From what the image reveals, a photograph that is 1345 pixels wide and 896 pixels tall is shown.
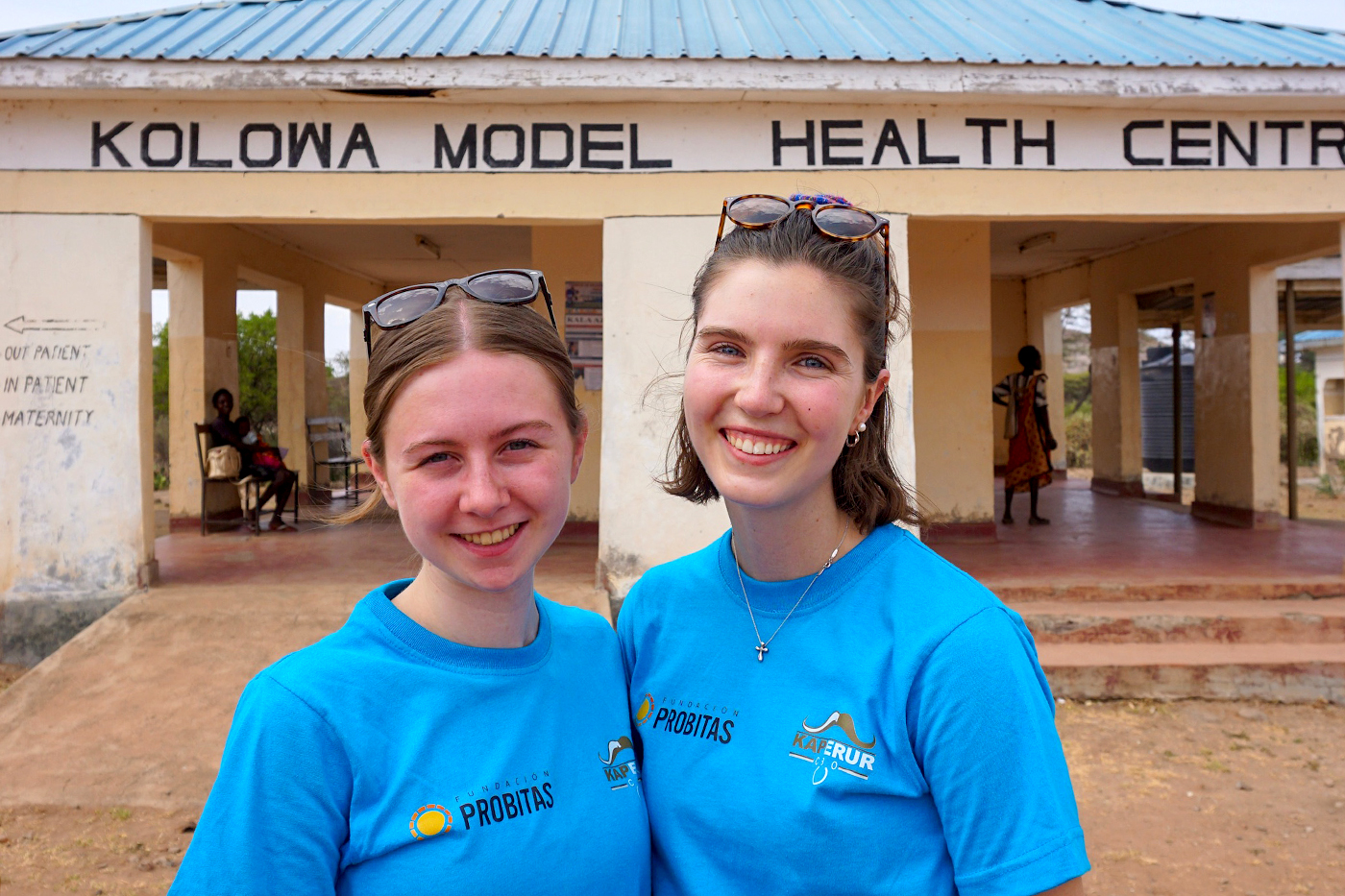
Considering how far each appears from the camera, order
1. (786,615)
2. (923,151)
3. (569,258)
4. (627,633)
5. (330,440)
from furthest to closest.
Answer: (330,440), (569,258), (923,151), (627,633), (786,615)

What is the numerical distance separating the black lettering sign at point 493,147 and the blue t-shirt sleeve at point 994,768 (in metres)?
5.29

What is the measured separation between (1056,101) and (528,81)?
3.34m

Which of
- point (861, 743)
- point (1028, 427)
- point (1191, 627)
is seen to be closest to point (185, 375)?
point (1028, 427)

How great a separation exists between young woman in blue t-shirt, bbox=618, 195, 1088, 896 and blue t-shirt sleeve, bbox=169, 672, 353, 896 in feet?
1.65

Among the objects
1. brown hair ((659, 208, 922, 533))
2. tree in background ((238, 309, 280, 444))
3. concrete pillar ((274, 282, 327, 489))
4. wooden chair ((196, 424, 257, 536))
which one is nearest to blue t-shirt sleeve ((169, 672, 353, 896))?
brown hair ((659, 208, 922, 533))

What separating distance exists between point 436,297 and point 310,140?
5.16m

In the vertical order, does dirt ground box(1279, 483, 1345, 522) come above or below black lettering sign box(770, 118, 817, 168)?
below

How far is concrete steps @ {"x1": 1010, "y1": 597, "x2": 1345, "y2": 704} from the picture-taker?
5.67 metres

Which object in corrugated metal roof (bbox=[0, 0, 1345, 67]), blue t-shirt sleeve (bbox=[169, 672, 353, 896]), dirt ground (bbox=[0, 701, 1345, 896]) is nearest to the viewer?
blue t-shirt sleeve (bbox=[169, 672, 353, 896])

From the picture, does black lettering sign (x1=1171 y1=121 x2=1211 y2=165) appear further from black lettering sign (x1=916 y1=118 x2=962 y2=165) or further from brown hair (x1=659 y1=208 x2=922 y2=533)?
brown hair (x1=659 y1=208 x2=922 y2=533)

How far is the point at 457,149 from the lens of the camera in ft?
19.5

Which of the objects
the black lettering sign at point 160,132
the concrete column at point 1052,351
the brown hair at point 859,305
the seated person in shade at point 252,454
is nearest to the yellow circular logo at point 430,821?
the brown hair at point 859,305

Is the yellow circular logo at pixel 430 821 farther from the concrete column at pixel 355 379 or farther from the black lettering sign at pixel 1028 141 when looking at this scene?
the concrete column at pixel 355 379

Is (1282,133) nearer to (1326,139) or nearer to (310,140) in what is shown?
(1326,139)
